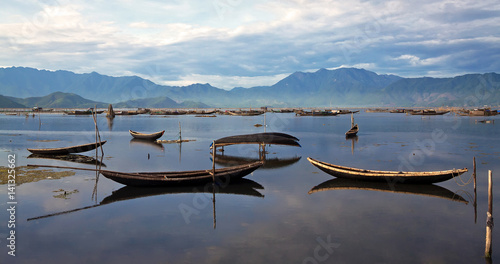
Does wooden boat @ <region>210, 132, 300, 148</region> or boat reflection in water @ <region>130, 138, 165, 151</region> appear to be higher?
wooden boat @ <region>210, 132, 300, 148</region>

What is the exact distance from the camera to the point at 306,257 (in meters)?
11.5

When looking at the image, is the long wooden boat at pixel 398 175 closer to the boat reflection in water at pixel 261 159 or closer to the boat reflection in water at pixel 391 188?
the boat reflection in water at pixel 391 188

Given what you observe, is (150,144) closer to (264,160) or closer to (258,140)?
(258,140)

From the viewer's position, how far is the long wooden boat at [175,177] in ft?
62.6

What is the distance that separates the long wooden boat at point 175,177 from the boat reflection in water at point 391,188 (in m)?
4.47

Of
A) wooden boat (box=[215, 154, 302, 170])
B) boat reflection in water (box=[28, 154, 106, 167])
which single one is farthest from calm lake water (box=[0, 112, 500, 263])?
boat reflection in water (box=[28, 154, 106, 167])

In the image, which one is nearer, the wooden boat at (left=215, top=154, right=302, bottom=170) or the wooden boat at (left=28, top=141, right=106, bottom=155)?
the wooden boat at (left=215, top=154, right=302, bottom=170)

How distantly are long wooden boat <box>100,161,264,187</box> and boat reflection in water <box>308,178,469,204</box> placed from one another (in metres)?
4.47

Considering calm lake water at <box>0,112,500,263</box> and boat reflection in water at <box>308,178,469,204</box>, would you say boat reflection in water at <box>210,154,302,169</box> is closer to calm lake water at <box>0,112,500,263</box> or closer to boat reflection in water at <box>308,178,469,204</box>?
calm lake water at <box>0,112,500,263</box>

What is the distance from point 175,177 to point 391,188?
1203cm

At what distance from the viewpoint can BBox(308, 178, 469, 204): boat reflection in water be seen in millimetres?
18906

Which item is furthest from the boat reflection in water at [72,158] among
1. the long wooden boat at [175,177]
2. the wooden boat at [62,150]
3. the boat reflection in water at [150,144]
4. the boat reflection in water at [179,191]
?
the boat reflection in water at [179,191]

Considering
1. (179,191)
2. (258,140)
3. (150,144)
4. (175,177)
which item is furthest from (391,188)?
(150,144)

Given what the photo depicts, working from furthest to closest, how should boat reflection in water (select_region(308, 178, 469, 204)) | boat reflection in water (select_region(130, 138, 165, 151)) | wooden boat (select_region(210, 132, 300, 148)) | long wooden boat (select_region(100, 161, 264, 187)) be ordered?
boat reflection in water (select_region(130, 138, 165, 151))
wooden boat (select_region(210, 132, 300, 148))
long wooden boat (select_region(100, 161, 264, 187))
boat reflection in water (select_region(308, 178, 469, 204))
